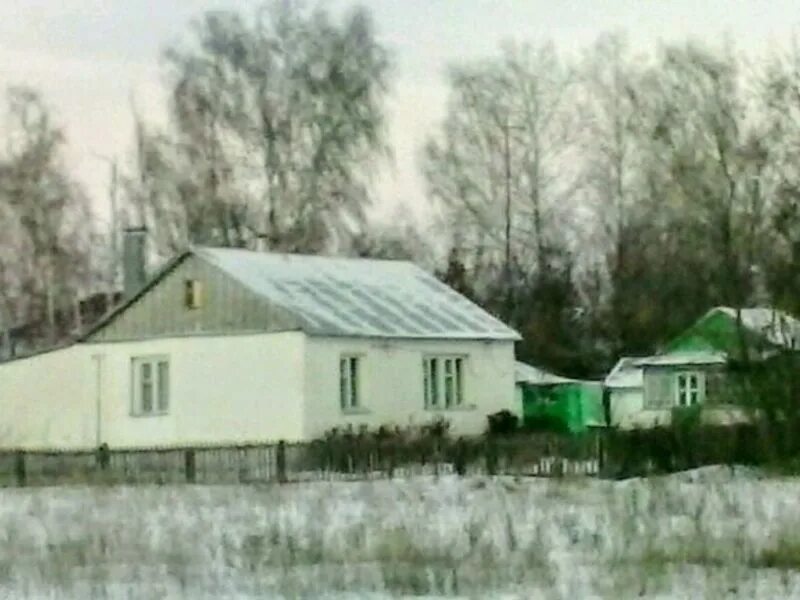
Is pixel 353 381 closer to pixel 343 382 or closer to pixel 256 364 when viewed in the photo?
pixel 343 382

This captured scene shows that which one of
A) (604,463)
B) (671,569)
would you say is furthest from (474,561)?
(604,463)

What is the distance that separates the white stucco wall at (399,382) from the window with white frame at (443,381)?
164 mm

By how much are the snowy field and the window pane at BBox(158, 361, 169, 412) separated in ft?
49.1

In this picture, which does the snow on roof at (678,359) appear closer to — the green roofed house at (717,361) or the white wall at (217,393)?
the green roofed house at (717,361)

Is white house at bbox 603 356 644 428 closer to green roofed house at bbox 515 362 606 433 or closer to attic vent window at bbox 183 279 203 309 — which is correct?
green roofed house at bbox 515 362 606 433

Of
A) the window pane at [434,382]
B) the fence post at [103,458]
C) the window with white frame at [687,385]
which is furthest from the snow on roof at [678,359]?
the fence post at [103,458]

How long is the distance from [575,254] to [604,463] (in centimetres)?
4553

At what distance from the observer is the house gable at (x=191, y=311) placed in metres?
44.6

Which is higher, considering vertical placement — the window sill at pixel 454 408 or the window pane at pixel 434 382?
the window pane at pixel 434 382

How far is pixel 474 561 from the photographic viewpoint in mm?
18422

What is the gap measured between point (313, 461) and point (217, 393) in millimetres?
6892

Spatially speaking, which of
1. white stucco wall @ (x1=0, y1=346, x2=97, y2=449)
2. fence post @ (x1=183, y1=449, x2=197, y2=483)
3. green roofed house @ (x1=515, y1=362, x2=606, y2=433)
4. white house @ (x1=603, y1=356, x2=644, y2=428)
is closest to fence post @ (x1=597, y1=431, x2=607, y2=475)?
fence post @ (x1=183, y1=449, x2=197, y2=483)

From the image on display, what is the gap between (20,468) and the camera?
38406 millimetres

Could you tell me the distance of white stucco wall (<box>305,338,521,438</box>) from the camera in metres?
43.9
